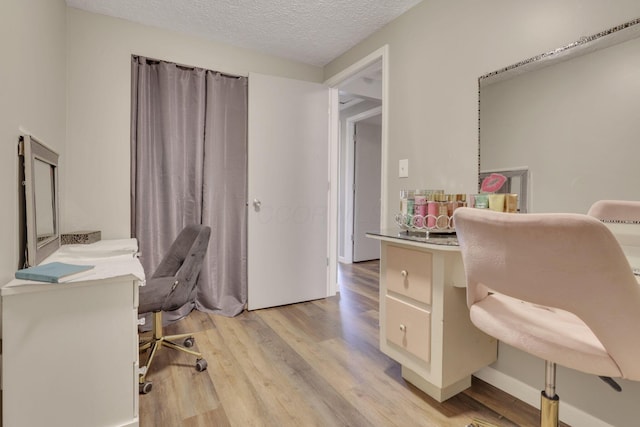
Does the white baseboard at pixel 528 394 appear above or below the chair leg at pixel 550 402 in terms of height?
below

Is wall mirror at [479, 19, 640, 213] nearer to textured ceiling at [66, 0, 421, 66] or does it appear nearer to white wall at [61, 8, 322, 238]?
textured ceiling at [66, 0, 421, 66]

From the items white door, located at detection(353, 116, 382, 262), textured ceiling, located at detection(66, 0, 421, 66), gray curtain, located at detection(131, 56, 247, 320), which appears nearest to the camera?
textured ceiling, located at detection(66, 0, 421, 66)

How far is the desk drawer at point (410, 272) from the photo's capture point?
56.5 inches

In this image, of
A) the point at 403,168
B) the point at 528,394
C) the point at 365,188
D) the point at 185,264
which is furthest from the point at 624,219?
the point at 365,188

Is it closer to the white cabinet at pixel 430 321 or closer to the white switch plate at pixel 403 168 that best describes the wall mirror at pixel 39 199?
the white cabinet at pixel 430 321

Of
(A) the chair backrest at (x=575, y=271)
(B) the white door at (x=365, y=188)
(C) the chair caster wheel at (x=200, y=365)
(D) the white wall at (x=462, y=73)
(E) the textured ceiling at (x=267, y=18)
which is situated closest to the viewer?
(A) the chair backrest at (x=575, y=271)

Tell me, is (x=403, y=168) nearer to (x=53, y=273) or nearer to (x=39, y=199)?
(x=53, y=273)

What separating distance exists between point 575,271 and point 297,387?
4.78 feet

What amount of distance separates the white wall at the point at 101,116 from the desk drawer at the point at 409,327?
6.87 ft

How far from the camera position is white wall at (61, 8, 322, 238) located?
7.07 feet

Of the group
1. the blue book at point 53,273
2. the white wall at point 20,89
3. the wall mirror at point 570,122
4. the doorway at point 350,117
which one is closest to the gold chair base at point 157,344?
the blue book at point 53,273

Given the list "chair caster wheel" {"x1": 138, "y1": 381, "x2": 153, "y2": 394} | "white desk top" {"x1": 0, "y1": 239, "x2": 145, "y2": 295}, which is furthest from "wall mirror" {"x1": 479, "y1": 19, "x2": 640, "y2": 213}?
"chair caster wheel" {"x1": 138, "y1": 381, "x2": 153, "y2": 394}

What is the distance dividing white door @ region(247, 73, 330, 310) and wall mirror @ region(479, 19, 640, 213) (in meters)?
1.68

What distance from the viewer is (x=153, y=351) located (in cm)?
179
